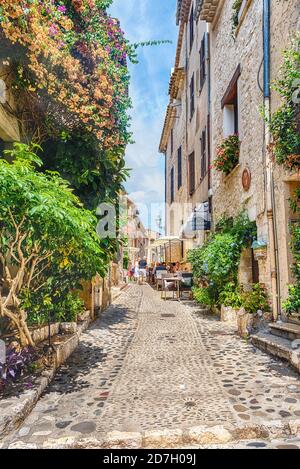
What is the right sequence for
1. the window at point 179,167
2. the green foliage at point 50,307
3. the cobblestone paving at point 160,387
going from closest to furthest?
the cobblestone paving at point 160,387 → the green foliage at point 50,307 → the window at point 179,167

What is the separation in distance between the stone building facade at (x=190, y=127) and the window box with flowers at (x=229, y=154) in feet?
9.25

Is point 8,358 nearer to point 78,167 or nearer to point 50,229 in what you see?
point 50,229

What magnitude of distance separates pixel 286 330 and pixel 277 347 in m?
0.50

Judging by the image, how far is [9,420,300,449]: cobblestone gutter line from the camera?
2805mm

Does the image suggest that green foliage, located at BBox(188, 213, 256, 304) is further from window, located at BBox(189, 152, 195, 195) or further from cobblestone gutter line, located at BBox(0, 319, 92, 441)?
window, located at BBox(189, 152, 195, 195)

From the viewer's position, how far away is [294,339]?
5.29 m

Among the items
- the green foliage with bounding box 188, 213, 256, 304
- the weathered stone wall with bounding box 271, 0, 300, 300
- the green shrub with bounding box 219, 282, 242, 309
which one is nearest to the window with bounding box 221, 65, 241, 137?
the green foliage with bounding box 188, 213, 256, 304

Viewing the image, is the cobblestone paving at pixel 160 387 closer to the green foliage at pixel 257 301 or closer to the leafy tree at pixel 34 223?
the green foliage at pixel 257 301

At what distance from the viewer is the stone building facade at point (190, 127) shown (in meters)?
12.6

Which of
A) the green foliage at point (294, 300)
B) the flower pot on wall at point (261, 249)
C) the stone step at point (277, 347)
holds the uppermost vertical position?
the flower pot on wall at point (261, 249)

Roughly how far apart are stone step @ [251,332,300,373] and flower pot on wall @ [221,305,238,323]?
5.48 ft

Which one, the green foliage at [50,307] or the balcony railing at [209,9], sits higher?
the balcony railing at [209,9]

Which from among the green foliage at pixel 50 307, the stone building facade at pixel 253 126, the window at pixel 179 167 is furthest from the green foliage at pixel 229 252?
the window at pixel 179 167
